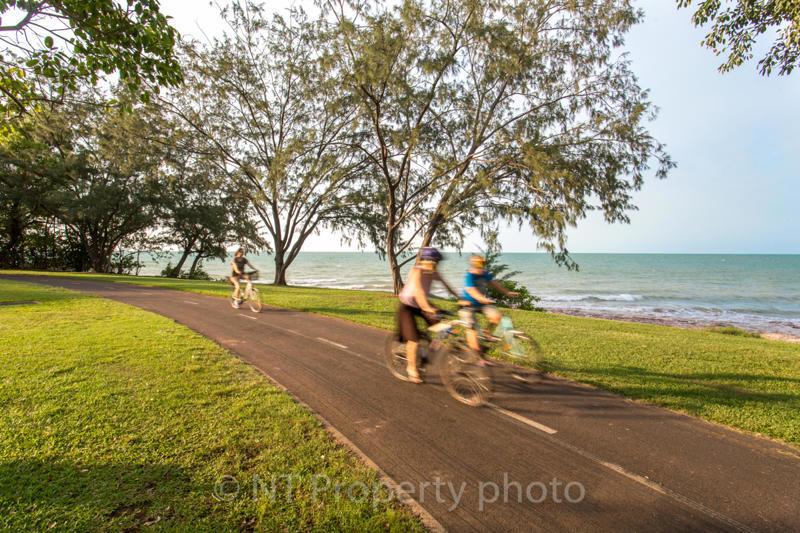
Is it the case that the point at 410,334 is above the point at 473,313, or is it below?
below

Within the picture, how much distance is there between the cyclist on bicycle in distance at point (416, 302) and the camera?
19.8ft

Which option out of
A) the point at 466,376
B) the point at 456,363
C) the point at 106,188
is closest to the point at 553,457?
the point at 466,376

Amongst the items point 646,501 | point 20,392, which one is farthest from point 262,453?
point 20,392

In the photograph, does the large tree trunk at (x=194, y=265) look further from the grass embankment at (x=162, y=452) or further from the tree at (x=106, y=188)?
the grass embankment at (x=162, y=452)

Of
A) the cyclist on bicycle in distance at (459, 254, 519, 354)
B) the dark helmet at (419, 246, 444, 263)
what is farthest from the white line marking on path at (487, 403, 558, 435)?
the dark helmet at (419, 246, 444, 263)

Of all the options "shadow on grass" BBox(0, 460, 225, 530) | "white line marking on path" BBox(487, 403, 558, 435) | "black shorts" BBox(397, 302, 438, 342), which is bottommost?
"white line marking on path" BBox(487, 403, 558, 435)

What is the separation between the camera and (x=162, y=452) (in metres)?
3.98

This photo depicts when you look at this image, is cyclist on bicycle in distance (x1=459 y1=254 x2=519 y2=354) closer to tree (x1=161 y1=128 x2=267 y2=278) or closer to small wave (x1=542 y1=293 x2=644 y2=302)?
tree (x1=161 y1=128 x2=267 y2=278)

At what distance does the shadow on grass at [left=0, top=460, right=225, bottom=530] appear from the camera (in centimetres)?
298

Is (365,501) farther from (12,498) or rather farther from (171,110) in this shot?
(171,110)

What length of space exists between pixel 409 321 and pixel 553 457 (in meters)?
2.84

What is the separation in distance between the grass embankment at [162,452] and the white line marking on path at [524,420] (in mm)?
2378

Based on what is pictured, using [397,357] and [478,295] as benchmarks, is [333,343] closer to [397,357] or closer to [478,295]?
[397,357]
